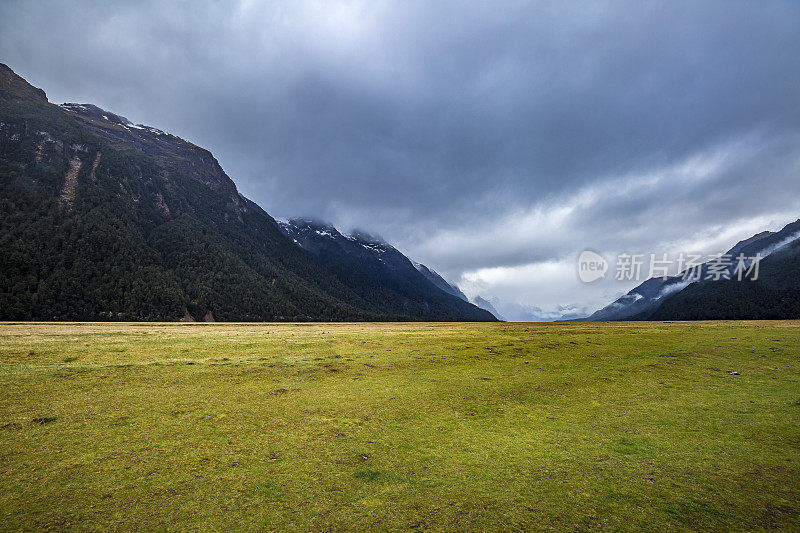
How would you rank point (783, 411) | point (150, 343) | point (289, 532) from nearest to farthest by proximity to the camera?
point (289, 532) < point (783, 411) < point (150, 343)

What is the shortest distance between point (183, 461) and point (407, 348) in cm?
2736

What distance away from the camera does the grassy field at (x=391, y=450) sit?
706cm

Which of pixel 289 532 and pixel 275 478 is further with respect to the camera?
pixel 275 478

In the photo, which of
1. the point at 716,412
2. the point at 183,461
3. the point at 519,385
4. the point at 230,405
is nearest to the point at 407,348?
the point at 519,385

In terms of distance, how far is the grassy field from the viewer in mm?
7059

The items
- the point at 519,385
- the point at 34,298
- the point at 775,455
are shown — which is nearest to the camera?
the point at 775,455

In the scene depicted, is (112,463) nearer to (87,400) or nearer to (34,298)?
(87,400)

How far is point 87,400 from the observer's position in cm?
1455

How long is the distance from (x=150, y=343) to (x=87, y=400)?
2390cm

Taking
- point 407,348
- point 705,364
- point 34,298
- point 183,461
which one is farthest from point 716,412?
point 34,298

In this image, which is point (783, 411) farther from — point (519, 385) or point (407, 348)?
point (407, 348)

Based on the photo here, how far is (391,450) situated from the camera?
1048 centimetres

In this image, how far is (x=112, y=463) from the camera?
9.07 m

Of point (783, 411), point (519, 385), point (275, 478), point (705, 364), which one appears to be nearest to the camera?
point (275, 478)
